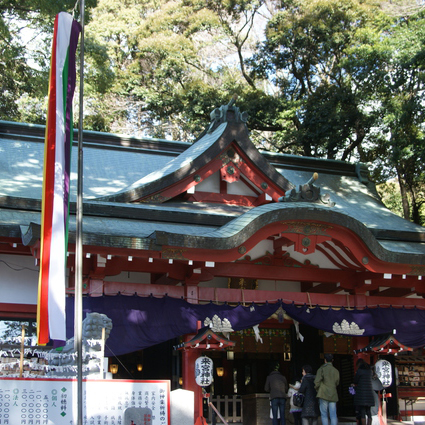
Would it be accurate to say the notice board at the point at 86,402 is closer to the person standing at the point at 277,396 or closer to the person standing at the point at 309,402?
the person standing at the point at 309,402

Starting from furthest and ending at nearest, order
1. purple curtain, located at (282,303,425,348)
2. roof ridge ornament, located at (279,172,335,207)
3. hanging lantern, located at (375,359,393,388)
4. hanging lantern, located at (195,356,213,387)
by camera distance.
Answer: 1. purple curtain, located at (282,303,425,348)
2. roof ridge ornament, located at (279,172,335,207)
3. hanging lantern, located at (375,359,393,388)
4. hanging lantern, located at (195,356,213,387)

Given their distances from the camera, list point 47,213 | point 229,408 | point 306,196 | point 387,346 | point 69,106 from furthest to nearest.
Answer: point 229,408 → point 387,346 → point 306,196 → point 69,106 → point 47,213

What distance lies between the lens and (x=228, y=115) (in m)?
13.4

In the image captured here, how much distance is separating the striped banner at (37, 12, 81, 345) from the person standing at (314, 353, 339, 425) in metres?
4.80

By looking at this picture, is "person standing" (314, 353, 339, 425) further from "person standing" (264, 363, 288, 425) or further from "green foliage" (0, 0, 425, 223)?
"green foliage" (0, 0, 425, 223)

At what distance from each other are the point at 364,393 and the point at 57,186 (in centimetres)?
642

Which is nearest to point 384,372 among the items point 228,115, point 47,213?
point 228,115

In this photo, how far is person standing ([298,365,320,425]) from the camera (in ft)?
34.0

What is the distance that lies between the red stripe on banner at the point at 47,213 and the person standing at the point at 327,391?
5.02 m

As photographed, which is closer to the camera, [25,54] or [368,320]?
[368,320]

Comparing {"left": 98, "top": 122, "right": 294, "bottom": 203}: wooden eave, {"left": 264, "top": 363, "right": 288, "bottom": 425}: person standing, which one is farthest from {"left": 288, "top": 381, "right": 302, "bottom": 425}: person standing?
{"left": 98, "top": 122, "right": 294, "bottom": 203}: wooden eave

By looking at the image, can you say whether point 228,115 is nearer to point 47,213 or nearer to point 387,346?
point 387,346

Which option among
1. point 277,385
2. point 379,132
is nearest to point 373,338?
point 277,385

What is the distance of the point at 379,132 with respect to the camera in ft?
83.9
